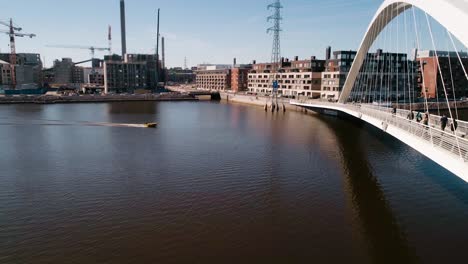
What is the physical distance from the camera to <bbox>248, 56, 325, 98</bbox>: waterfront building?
228ft

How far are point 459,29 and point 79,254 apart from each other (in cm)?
1367

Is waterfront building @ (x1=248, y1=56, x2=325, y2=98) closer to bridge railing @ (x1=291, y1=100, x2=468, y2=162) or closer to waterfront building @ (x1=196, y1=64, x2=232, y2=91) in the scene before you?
waterfront building @ (x1=196, y1=64, x2=232, y2=91)

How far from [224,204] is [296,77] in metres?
63.0

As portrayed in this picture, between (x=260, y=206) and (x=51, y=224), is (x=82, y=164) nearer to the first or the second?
(x=51, y=224)

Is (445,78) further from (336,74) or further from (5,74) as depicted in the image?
(5,74)

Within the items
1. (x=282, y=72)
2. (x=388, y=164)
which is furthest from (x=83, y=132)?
(x=282, y=72)

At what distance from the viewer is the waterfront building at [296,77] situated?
69.4 meters

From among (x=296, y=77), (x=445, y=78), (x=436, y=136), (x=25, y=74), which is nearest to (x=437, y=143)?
(x=436, y=136)

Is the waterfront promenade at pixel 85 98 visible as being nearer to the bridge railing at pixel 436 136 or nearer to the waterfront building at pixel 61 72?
the bridge railing at pixel 436 136

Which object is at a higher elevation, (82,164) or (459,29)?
(459,29)

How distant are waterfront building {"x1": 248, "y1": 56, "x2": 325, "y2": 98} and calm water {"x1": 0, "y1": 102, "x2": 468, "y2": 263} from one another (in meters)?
43.8

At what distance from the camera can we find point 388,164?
21859 millimetres

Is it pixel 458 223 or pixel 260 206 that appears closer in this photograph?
pixel 458 223

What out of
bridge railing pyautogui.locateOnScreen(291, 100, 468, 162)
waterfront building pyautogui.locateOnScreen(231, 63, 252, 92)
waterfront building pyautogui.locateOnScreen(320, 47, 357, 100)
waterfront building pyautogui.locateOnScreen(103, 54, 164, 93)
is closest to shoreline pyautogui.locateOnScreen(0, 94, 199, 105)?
waterfront building pyautogui.locateOnScreen(103, 54, 164, 93)
